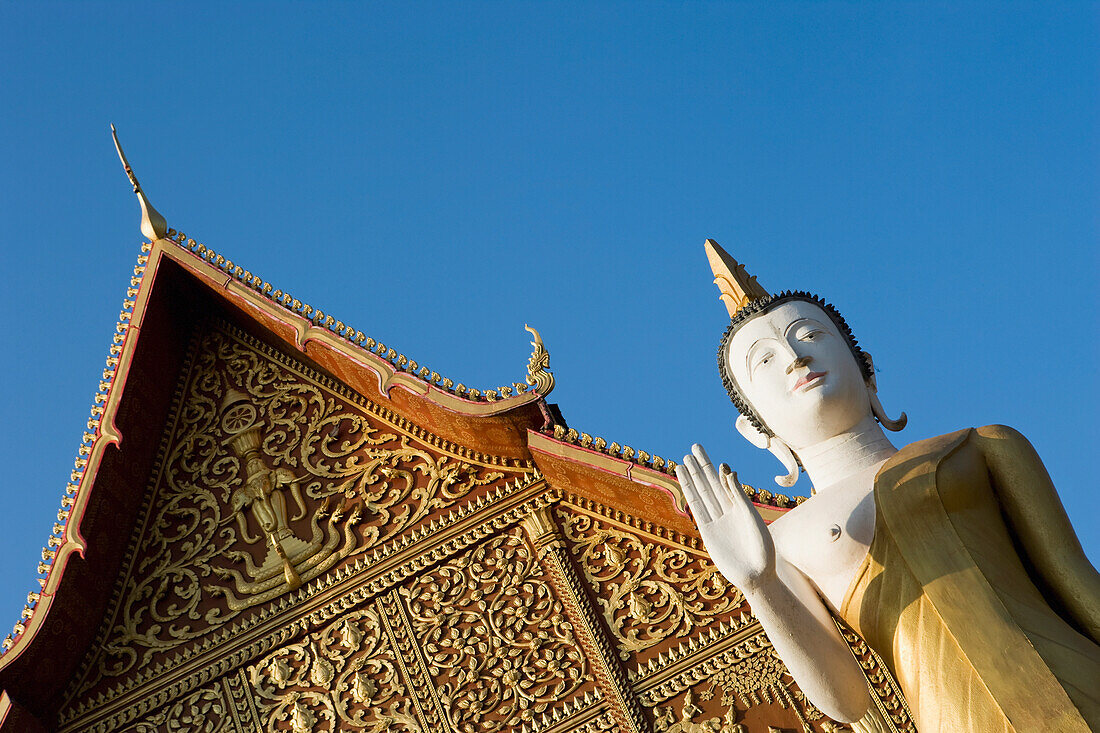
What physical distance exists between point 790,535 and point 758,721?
1.14m

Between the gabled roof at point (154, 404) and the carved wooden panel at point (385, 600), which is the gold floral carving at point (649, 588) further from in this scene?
the gabled roof at point (154, 404)

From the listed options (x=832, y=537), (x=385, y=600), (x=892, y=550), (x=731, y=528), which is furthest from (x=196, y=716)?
(x=892, y=550)

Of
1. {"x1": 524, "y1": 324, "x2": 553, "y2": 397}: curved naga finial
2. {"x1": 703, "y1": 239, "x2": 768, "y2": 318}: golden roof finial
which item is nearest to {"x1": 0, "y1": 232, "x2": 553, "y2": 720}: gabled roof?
{"x1": 524, "y1": 324, "x2": 553, "y2": 397}: curved naga finial

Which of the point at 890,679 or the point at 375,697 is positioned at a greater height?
the point at 375,697

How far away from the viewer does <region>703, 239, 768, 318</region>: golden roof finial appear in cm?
471

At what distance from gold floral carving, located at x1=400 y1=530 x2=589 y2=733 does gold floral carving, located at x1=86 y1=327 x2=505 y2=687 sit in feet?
1.08

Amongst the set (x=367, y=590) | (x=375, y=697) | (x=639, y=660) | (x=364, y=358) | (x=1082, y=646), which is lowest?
(x=1082, y=646)

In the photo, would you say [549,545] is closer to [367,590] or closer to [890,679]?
[367,590]

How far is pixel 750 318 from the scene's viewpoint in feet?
14.6

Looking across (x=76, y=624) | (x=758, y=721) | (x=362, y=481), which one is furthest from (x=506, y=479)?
(x=76, y=624)

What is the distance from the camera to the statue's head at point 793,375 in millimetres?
4266

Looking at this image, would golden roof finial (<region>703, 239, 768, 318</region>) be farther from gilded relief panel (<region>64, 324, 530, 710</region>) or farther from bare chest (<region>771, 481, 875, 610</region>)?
gilded relief panel (<region>64, 324, 530, 710</region>)

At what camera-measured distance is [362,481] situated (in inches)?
240

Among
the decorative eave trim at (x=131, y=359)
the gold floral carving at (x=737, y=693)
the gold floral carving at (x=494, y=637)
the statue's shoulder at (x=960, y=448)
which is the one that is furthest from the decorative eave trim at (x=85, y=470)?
the statue's shoulder at (x=960, y=448)
